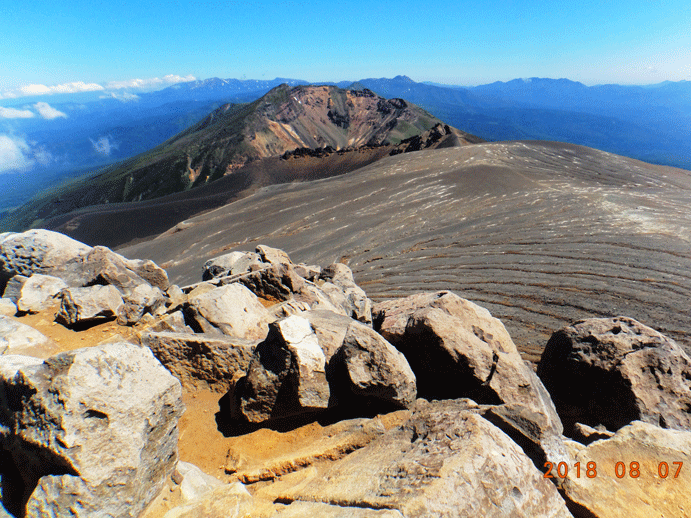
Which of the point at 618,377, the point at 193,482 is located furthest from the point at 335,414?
the point at 618,377

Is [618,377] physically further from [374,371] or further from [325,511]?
[325,511]

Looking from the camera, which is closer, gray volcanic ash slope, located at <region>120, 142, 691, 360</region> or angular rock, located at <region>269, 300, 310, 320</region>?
angular rock, located at <region>269, 300, 310, 320</region>

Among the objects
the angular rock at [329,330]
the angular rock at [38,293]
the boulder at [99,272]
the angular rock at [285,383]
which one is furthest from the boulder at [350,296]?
the angular rock at [38,293]

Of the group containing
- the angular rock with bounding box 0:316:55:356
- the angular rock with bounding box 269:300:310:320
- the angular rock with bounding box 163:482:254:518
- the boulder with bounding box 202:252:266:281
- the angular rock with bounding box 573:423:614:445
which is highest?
the angular rock with bounding box 0:316:55:356

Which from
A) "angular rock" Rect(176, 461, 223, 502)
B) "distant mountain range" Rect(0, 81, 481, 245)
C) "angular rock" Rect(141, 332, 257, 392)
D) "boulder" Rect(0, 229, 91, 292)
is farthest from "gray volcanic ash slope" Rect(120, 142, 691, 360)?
"distant mountain range" Rect(0, 81, 481, 245)

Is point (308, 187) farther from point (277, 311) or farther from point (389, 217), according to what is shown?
point (277, 311)

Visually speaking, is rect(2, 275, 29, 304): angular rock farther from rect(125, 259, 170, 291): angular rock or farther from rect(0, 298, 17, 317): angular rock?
rect(125, 259, 170, 291): angular rock
